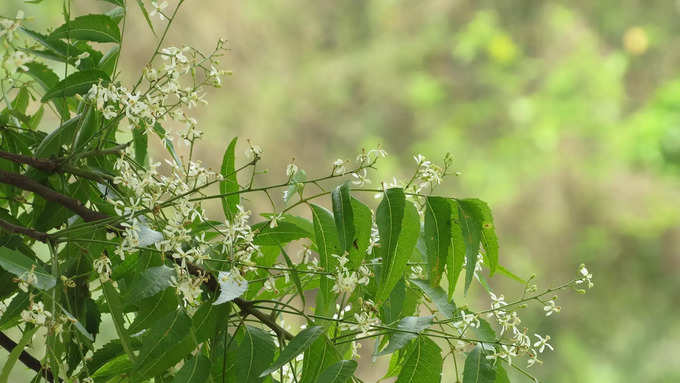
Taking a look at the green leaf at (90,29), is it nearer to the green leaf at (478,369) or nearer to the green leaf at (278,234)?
the green leaf at (278,234)

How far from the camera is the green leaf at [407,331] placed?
318 millimetres

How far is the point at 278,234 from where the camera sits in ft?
1.18

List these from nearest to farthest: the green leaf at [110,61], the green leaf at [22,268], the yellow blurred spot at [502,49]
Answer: the green leaf at [22,268], the green leaf at [110,61], the yellow blurred spot at [502,49]

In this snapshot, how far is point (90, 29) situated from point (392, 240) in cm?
18

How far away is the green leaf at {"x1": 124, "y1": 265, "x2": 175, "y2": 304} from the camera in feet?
0.98

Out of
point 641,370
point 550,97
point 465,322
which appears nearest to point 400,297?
point 465,322

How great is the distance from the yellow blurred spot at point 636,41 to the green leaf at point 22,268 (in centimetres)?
379

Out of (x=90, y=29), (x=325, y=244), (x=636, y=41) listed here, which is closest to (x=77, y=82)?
(x=90, y=29)

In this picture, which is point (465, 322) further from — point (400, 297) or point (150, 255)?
point (150, 255)

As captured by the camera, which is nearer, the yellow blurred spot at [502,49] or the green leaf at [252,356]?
the green leaf at [252,356]

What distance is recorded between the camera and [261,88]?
3639mm

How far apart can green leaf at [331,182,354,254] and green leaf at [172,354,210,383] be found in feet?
0.24

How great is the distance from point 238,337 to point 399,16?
11.9ft

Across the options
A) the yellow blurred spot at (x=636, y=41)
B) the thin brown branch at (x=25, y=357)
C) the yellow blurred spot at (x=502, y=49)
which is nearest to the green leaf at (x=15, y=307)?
the thin brown branch at (x=25, y=357)
